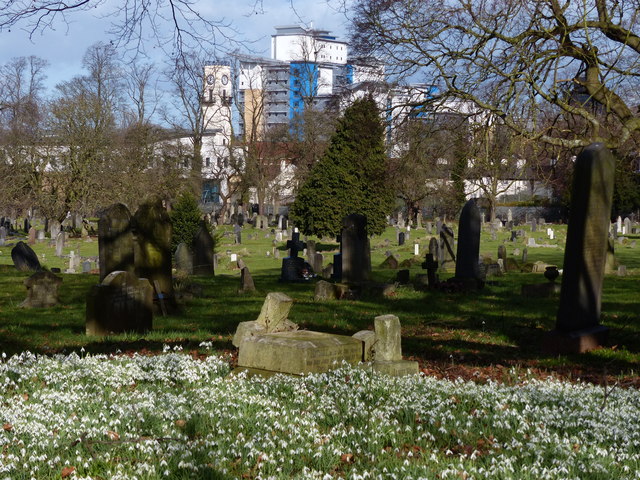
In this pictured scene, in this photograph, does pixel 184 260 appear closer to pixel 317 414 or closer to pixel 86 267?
pixel 86 267

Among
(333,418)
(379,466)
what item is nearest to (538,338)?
(333,418)

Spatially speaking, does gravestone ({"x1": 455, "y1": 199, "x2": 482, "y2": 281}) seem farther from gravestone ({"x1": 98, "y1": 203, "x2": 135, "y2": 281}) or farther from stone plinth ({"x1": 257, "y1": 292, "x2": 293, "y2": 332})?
stone plinth ({"x1": 257, "y1": 292, "x2": 293, "y2": 332})

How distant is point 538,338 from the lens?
12305mm

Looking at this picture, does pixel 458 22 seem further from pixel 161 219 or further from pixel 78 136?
pixel 78 136

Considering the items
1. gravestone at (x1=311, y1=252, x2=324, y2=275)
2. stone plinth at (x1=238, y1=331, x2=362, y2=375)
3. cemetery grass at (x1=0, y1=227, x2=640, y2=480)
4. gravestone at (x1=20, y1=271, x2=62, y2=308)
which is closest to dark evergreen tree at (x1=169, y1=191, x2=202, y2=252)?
gravestone at (x1=311, y1=252, x2=324, y2=275)

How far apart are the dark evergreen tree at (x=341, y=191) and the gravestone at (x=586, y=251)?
93.6ft

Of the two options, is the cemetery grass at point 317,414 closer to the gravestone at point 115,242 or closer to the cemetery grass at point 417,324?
the cemetery grass at point 417,324

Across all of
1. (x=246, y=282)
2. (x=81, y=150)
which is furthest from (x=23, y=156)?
(x=246, y=282)

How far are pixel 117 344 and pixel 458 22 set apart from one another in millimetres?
9585

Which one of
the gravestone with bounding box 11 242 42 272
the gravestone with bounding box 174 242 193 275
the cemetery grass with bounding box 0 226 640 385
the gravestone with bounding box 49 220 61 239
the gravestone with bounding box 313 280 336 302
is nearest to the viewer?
the cemetery grass with bounding box 0 226 640 385

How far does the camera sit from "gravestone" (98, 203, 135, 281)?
16047 millimetres

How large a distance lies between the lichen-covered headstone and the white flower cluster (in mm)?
3031

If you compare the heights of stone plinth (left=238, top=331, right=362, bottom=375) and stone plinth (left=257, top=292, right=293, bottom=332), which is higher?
stone plinth (left=257, top=292, right=293, bottom=332)

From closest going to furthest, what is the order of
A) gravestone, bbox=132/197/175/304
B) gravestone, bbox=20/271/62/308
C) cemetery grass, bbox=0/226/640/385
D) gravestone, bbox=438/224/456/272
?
cemetery grass, bbox=0/226/640/385, gravestone, bbox=132/197/175/304, gravestone, bbox=20/271/62/308, gravestone, bbox=438/224/456/272
